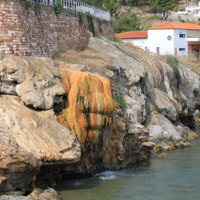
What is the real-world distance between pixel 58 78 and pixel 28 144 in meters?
4.23

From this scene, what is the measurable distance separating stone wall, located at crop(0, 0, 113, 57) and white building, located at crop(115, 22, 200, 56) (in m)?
23.7

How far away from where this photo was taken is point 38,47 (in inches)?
836

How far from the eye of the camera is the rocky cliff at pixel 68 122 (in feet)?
39.7

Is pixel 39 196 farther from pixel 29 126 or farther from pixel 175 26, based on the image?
pixel 175 26

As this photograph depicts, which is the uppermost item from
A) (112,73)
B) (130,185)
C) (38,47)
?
(38,47)

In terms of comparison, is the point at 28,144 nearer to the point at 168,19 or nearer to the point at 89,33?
the point at 89,33

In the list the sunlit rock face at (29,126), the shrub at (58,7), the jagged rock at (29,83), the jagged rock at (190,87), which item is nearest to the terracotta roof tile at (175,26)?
the jagged rock at (190,87)

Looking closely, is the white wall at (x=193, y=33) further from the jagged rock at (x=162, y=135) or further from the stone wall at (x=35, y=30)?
the jagged rock at (x=162, y=135)

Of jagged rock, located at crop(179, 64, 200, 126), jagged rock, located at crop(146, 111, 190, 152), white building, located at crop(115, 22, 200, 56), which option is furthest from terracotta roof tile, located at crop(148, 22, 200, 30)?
jagged rock, located at crop(146, 111, 190, 152)

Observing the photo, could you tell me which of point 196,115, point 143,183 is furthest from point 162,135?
point 196,115

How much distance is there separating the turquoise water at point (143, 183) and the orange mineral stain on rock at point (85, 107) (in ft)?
5.78

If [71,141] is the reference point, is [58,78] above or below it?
above

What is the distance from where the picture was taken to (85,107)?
15484 millimetres

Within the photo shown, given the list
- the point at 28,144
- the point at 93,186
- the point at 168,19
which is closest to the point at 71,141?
the point at 28,144
